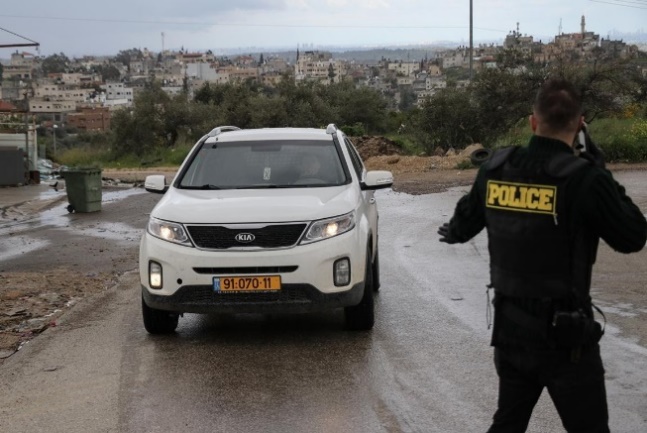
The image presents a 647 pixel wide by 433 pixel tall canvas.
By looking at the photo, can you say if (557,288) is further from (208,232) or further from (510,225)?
(208,232)

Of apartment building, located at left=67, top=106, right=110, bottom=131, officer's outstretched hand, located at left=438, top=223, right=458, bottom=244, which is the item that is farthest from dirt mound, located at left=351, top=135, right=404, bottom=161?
apartment building, located at left=67, top=106, right=110, bottom=131

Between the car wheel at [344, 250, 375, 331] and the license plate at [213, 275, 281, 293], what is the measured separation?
806 millimetres

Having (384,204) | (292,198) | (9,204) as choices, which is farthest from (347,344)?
(9,204)

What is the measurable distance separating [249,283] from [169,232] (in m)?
0.84

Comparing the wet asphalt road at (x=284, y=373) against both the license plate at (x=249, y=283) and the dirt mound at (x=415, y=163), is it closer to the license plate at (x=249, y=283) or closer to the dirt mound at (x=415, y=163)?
the license plate at (x=249, y=283)

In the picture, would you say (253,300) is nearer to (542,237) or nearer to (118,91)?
(542,237)

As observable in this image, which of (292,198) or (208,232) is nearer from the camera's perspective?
(208,232)

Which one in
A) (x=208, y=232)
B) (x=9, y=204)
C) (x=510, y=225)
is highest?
(x=510, y=225)

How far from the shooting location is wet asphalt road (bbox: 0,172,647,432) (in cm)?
577

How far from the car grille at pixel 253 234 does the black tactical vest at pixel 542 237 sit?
384 cm

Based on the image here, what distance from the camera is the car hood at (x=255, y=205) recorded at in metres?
7.59

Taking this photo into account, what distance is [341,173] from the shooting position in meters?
8.91

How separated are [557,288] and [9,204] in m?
21.0

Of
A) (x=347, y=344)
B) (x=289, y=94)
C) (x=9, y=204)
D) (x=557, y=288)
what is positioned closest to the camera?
(x=557, y=288)
